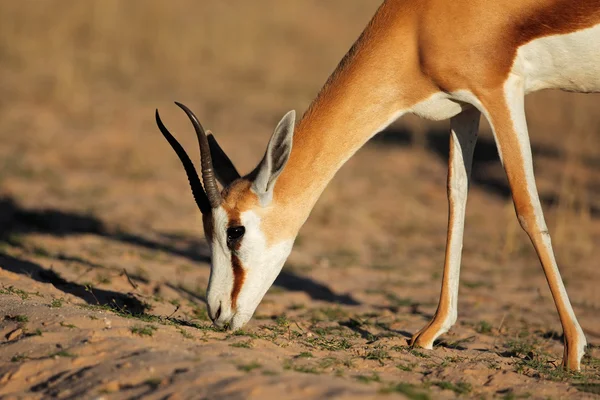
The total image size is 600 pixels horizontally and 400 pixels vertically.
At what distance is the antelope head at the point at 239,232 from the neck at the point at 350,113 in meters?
0.23

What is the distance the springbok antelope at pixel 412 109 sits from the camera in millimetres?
5922

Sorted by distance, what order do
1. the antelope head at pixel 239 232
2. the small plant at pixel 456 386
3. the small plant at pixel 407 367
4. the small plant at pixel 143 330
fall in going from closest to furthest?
the small plant at pixel 456 386 < the small plant at pixel 407 367 < the small plant at pixel 143 330 < the antelope head at pixel 239 232

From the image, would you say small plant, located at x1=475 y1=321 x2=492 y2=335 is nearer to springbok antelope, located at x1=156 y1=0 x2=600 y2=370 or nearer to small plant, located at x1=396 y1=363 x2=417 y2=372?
springbok antelope, located at x1=156 y1=0 x2=600 y2=370

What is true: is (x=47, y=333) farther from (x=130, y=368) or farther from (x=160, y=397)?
(x=160, y=397)

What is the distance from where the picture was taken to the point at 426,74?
6.11 m

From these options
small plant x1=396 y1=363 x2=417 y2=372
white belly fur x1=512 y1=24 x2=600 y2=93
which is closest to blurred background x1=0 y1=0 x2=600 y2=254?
white belly fur x1=512 y1=24 x2=600 y2=93

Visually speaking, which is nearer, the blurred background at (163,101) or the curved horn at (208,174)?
the curved horn at (208,174)

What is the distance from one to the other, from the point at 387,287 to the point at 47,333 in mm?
4572

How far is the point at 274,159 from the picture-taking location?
6051mm

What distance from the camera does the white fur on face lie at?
5.98 metres

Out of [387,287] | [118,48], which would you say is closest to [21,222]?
[387,287]

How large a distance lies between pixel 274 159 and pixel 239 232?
1.88ft

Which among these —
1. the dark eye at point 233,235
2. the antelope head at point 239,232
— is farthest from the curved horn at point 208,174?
the dark eye at point 233,235

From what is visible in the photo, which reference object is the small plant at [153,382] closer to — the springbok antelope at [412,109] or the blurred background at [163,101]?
the springbok antelope at [412,109]
